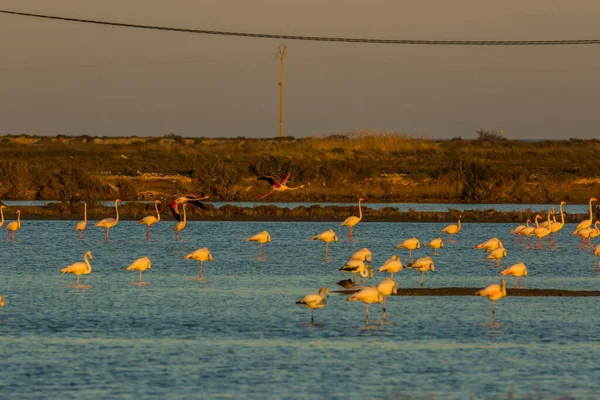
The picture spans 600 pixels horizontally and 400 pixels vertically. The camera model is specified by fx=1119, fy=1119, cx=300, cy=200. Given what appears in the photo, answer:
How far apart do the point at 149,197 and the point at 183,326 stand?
31.1 metres

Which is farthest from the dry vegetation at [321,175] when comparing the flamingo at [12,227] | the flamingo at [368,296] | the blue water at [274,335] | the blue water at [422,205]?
the flamingo at [368,296]

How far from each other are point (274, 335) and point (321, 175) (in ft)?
137

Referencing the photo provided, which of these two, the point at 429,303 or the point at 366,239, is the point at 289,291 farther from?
the point at 366,239

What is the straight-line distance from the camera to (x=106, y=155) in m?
78.4

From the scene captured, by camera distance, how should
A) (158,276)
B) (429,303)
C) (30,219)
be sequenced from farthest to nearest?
(30,219) → (158,276) → (429,303)

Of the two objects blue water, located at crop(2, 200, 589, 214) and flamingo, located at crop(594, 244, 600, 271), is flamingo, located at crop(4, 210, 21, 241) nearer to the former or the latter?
blue water, located at crop(2, 200, 589, 214)

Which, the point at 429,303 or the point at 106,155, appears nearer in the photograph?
the point at 429,303

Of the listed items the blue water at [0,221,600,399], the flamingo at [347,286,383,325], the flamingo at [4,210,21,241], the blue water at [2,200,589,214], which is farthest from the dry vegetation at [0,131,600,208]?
the flamingo at [347,286,383,325]

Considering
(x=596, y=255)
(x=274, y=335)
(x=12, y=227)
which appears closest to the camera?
(x=274, y=335)

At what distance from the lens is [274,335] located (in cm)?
1622

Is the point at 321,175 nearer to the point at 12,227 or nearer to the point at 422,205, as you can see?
the point at 422,205

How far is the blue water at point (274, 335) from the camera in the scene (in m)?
12.8

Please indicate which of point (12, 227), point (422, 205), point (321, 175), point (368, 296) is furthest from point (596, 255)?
point (321, 175)

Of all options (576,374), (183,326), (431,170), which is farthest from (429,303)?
(431,170)
